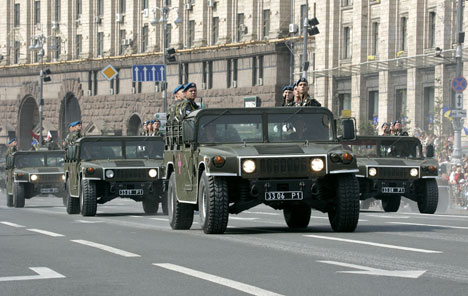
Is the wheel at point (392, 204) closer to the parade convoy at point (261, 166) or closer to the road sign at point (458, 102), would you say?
the parade convoy at point (261, 166)

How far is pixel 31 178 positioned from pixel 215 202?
69.5 ft

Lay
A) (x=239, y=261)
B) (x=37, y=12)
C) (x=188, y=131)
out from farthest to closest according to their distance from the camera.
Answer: (x=37, y=12) < (x=188, y=131) < (x=239, y=261)

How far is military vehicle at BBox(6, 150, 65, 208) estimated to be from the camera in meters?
36.8

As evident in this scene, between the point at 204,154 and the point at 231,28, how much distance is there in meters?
60.9

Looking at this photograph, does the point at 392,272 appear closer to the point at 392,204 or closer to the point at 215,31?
the point at 392,204

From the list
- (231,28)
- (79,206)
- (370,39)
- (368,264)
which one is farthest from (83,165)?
(231,28)

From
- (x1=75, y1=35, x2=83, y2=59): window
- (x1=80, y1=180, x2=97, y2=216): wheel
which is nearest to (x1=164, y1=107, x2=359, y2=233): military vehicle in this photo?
(x1=80, y1=180, x2=97, y2=216): wheel

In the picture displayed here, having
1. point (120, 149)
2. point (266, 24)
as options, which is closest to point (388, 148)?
point (120, 149)

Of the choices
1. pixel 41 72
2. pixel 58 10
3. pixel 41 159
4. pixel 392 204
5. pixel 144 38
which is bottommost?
pixel 392 204

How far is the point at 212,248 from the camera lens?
A: 46.8 ft

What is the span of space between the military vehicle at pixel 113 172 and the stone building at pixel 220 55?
25957mm

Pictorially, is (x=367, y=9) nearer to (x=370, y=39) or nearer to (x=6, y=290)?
(x=370, y=39)

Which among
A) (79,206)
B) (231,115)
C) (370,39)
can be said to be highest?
(370,39)

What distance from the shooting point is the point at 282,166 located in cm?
1650
